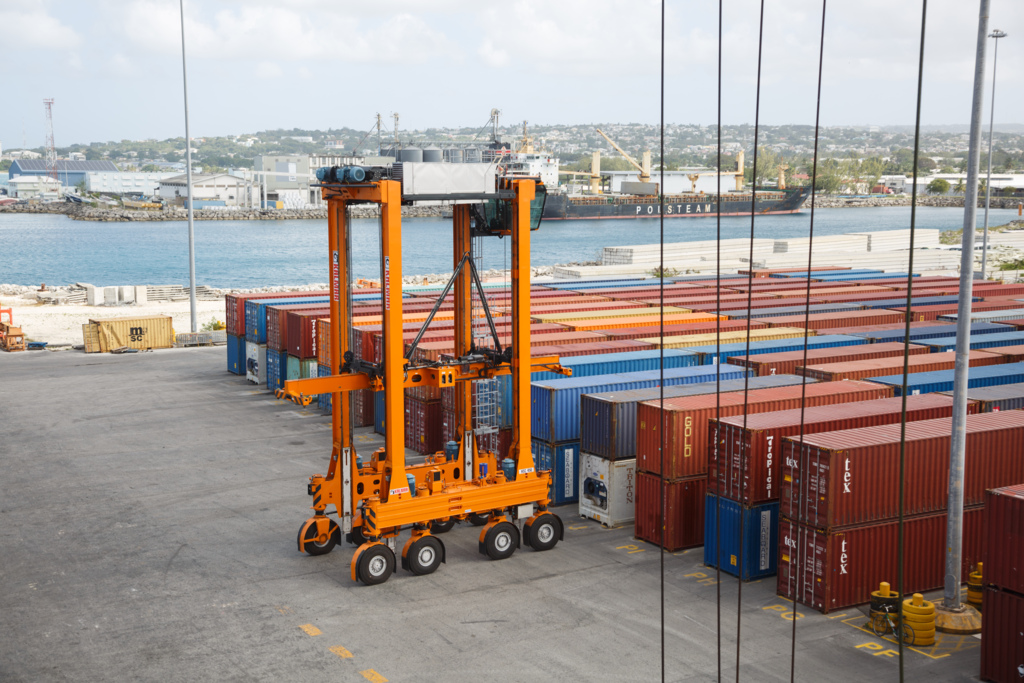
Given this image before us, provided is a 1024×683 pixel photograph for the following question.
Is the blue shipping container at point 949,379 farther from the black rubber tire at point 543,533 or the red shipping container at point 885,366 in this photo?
the black rubber tire at point 543,533

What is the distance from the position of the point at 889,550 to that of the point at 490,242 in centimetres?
11106

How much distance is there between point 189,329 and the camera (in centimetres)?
5594

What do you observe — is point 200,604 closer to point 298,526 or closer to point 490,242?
point 298,526

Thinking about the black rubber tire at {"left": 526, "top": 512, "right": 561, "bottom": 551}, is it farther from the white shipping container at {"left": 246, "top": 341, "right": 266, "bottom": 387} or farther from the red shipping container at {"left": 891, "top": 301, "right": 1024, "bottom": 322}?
the red shipping container at {"left": 891, "top": 301, "right": 1024, "bottom": 322}

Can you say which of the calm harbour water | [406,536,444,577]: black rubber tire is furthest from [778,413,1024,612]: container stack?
the calm harbour water

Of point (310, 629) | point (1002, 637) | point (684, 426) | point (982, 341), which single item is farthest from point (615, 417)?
point (982, 341)

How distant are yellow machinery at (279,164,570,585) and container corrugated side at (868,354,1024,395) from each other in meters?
9.26

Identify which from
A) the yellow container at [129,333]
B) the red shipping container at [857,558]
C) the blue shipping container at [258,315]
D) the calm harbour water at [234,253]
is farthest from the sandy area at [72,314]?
the red shipping container at [857,558]

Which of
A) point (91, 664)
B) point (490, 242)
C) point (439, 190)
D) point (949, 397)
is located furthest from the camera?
point (490, 242)

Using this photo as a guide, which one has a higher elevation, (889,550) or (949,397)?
(949,397)

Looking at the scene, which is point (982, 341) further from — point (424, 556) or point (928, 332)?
point (424, 556)

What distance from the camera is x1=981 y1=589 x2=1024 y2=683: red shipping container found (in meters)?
14.3

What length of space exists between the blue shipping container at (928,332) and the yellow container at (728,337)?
2.01 metres

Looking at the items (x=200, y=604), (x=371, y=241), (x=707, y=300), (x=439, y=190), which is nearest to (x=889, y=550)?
(x=439, y=190)
